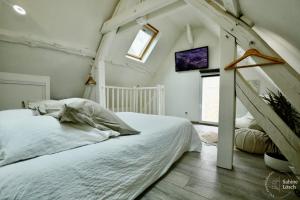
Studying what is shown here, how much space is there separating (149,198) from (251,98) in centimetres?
131

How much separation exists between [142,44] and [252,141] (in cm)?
327

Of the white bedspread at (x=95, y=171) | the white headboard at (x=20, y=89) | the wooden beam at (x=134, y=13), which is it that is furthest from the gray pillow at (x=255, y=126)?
the white headboard at (x=20, y=89)

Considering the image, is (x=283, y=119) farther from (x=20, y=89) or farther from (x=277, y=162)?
(x=20, y=89)

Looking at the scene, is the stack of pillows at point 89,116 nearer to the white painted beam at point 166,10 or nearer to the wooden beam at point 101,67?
the wooden beam at point 101,67

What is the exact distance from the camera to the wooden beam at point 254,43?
1145mm

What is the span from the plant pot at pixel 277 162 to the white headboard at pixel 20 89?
10.6ft

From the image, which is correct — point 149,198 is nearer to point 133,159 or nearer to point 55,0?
point 133,159

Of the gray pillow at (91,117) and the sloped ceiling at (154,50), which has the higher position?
the sloped ceiling at (154,50)

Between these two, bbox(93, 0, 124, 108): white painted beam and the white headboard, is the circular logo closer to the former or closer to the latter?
bbox(93, 0, 124, 108): white painted beam

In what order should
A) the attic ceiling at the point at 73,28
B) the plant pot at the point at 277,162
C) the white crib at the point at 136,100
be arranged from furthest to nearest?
the white crib at the point at 136,100, the plant pot at the point at 277,162, the attic ceiling at the point at 73,28

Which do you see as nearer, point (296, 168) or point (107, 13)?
point (296, 168)

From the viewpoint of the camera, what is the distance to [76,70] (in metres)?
2.76

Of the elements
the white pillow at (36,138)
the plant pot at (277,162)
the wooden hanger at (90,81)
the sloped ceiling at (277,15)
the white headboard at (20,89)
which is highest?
the sloped ceiling at (277,15)

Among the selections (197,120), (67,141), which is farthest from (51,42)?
(197,120)
